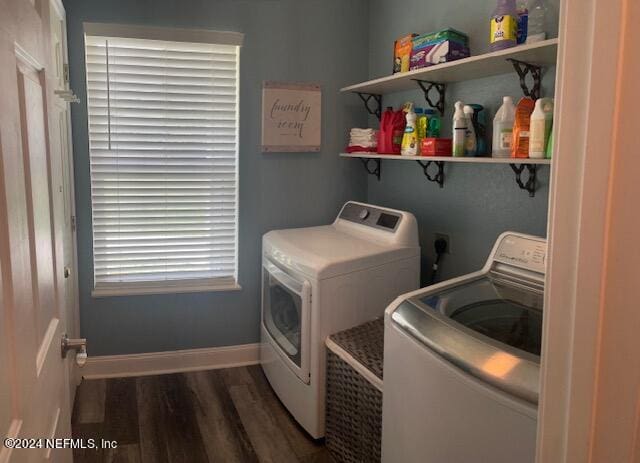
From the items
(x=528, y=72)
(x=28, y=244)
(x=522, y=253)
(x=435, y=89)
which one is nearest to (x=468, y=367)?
(x=522, y=253)

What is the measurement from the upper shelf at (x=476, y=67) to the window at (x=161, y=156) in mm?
907

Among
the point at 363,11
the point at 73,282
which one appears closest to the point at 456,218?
the point at 363,11

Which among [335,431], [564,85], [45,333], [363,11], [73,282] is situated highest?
[363,11]

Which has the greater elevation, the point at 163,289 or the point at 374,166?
the point at 374,166

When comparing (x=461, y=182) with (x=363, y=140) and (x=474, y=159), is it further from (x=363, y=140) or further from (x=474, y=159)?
(x=363, y=140)

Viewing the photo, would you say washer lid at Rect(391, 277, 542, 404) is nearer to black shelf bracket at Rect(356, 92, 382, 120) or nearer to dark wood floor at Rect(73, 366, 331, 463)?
dark wood floor at Rect(73, 366, 331, 463)

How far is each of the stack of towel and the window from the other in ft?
2.33

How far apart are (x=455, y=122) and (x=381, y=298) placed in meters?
0.89

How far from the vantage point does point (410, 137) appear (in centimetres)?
270

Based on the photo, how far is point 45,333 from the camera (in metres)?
Result: 1.11

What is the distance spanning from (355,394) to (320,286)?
48 cm

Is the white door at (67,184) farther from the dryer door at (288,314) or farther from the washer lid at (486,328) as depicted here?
the washer lid at (486,328)

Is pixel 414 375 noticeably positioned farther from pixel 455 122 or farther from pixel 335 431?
pixel 455 122

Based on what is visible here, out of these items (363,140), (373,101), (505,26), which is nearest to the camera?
(505,26)
